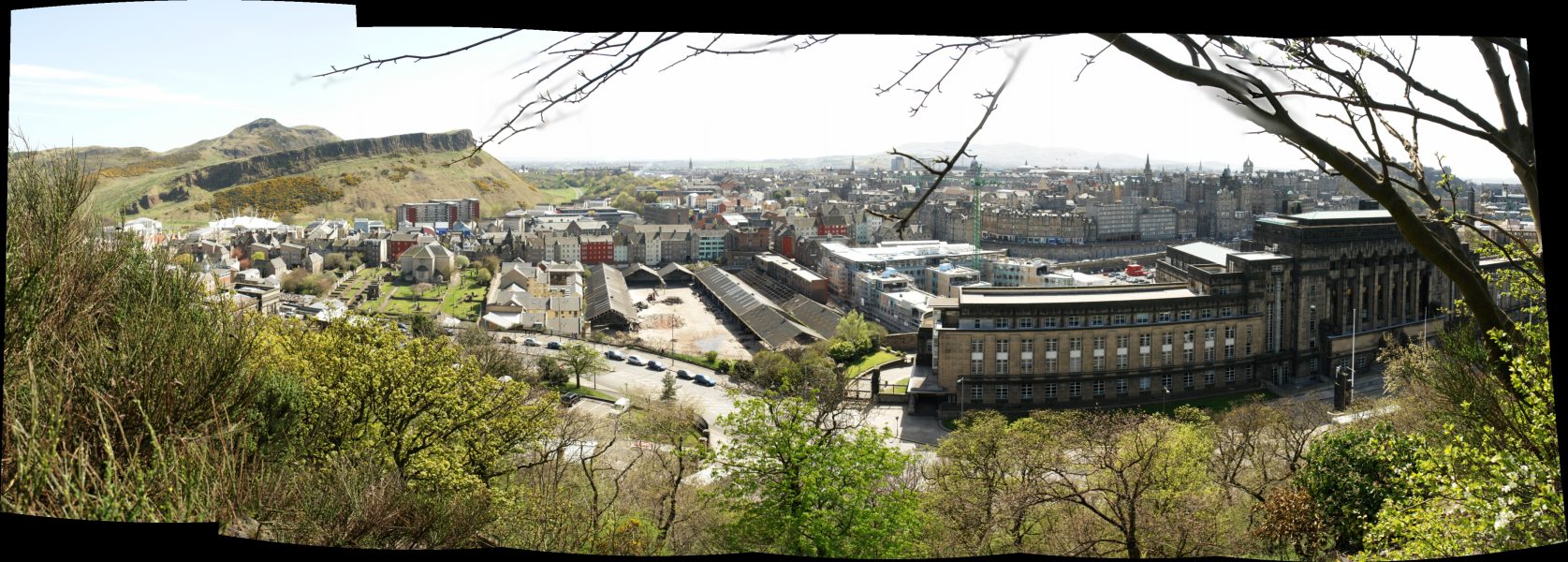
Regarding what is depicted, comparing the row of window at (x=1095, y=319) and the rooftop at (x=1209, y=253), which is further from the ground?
the rooftop at (x=1209, y=253)

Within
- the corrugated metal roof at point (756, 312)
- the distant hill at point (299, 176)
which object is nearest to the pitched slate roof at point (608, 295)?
the corrugated metal roof at point (756, 312)

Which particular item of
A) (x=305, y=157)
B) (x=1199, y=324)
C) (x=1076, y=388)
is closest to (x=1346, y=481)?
(x=1076, y=388)

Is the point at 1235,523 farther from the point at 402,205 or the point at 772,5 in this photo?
the point at 402,205

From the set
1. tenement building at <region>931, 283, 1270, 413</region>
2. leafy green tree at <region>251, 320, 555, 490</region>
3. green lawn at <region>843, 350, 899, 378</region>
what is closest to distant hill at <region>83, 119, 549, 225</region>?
green lawn at <region>843, 350, 899, 378</region>

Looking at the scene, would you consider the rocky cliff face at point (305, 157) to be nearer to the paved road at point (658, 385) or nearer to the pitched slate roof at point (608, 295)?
the pitched slate roof at point (608, 295)

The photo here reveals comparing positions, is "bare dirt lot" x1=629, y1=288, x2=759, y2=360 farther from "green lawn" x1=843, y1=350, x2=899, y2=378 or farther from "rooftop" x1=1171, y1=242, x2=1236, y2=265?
"rooftop" x1=1171, y1=242, x2=1236, y2=265

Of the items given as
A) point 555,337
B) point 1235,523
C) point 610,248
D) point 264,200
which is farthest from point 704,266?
point 1235,523

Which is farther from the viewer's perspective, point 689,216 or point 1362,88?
point 689,216

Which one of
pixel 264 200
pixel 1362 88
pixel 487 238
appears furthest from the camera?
pixel 264 200
